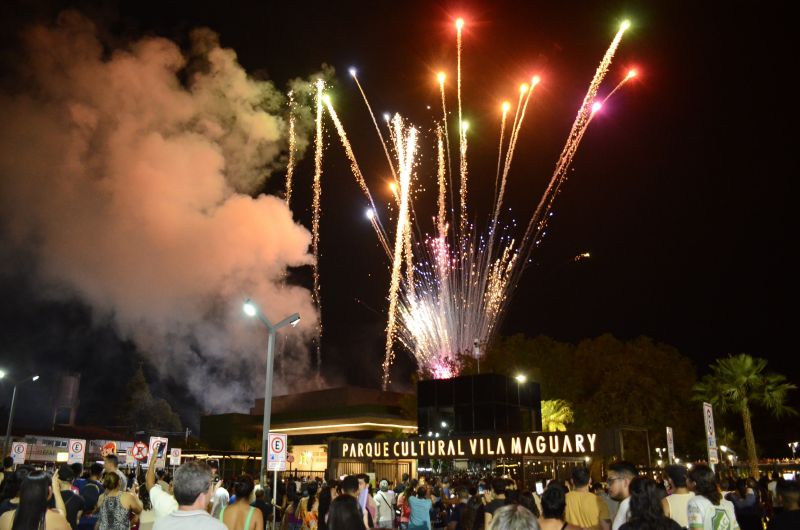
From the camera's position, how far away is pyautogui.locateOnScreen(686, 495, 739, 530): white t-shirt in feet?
22.4

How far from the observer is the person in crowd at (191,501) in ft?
13.7

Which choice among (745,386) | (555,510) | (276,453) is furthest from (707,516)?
(745,386)

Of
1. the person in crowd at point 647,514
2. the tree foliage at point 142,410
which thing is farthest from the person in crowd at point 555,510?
the tree foliage at point 142,410

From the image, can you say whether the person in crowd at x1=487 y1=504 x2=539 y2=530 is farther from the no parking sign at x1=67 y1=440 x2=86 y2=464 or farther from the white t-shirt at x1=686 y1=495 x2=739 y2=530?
the no parking sign at x1=67 y1=440 x2=86 y2=464

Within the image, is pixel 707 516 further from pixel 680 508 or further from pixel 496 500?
pixel 496 500

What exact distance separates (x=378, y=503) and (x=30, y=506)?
8898 millimetres

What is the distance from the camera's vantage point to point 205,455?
148 ft

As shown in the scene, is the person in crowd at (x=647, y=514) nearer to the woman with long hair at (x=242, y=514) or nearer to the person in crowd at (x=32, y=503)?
the woman with long hair at (x=242, y=514)

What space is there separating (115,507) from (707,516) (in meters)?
6.92

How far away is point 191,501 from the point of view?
4363 mm

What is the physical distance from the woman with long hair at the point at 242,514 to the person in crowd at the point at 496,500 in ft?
9.50

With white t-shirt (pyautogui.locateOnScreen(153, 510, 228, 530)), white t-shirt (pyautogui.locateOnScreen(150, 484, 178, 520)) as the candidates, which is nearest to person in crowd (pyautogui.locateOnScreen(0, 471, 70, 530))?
white t-shirt (pyautogui.locateOnScreen(153, 510, 228, 530))

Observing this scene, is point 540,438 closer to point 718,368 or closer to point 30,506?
point 30,506

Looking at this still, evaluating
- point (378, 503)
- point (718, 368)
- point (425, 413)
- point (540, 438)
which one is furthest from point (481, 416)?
point (378, 503)
